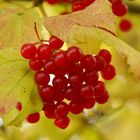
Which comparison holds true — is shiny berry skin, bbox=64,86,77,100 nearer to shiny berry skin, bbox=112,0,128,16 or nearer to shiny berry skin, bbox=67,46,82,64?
shiny berry skin, bbox=67,46,82,64

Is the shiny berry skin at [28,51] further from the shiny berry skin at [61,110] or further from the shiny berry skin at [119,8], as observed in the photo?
the shiny berry skin at [119,8]

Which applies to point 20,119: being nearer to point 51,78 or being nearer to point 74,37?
point 51,78

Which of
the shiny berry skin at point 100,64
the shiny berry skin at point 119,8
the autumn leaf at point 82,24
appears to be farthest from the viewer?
the shiny berry skin at point 119,8

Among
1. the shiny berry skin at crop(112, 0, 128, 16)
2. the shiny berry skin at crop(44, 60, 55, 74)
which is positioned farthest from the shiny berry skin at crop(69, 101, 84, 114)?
the shiny berry skin at crop(112, 0, 128, 16)

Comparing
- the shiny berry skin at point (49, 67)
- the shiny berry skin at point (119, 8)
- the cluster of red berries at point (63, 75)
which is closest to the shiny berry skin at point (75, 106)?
the cluster of red berries at point (63, 75)

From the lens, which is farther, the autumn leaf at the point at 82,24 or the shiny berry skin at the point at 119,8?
the shiny berry skin at the point at 119,8

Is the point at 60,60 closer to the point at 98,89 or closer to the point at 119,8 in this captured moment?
the point at 98,89
